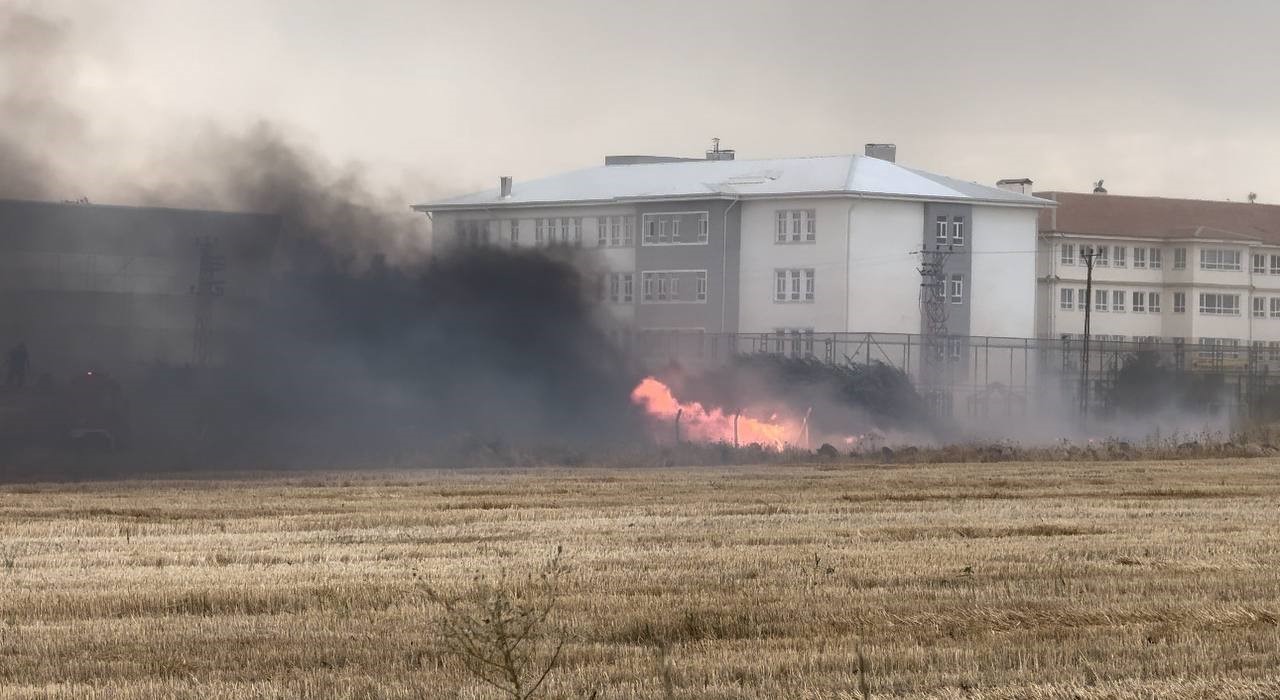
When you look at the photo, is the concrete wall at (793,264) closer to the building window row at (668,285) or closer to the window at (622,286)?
the building window row at (668,285)

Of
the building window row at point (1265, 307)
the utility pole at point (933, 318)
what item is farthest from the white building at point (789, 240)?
the building window row at point (1265, 307)

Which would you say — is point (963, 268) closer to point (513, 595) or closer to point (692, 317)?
point (692, 317)

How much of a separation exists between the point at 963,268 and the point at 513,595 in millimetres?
87187

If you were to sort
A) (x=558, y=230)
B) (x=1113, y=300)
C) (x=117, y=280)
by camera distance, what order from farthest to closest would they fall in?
(x=1113, y=300)
(x=558, y=230)
(x=117, y=280)

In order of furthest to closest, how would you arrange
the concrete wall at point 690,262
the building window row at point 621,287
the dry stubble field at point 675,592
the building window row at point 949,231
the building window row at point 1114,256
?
1. the building window row at point 1114,256
2. the building window row at point 949,231
3. the building window row at point 621,287
4. the concrete wall at point 690,262
5. the dry stubble field at point 675,592

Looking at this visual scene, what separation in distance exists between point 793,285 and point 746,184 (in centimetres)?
698

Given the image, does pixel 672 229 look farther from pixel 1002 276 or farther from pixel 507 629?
pixel 507 629

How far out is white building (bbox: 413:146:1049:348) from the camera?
326ft


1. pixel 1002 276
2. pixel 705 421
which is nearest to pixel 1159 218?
pixel 1002 276

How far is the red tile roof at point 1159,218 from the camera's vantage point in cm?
12800

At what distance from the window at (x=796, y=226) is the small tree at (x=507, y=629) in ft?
254

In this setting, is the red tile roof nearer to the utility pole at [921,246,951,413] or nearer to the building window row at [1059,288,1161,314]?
the building window row at [1059,288,1161,314]

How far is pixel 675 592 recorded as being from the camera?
66.5ft

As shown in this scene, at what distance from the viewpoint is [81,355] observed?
80.8 metres
